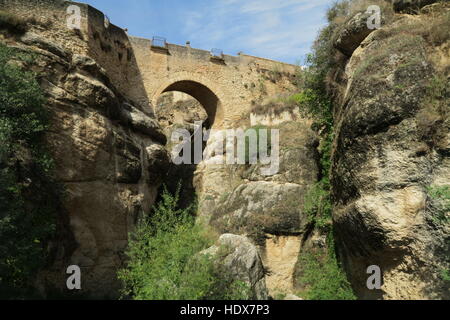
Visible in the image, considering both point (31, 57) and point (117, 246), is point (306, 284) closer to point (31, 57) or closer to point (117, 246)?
point (117, 246)

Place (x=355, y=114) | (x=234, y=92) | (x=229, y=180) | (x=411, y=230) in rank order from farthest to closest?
(x=234, y=92) → (x=229, y=180) → (x=355, y=114) → (x=411, y=230)

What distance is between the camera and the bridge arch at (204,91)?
19.5 metres

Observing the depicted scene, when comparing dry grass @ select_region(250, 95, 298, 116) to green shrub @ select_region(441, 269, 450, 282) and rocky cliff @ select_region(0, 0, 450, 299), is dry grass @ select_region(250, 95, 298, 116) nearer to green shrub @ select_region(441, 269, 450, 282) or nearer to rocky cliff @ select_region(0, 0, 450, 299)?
rocky cliff @ select_region(0, 0, 450, 299)

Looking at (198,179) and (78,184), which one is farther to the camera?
(198,179)

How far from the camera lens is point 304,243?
13.0m

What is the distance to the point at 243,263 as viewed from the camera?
9391 millimetres

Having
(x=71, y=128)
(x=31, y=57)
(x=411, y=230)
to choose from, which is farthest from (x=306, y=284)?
(x=31, y=57)

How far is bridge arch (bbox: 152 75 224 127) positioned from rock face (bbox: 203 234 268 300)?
1082 centimetres

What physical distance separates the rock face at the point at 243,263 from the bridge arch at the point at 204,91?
10.8 m

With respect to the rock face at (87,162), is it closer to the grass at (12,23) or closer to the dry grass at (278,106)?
the grass at (12,23)

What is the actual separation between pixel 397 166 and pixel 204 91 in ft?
42.5

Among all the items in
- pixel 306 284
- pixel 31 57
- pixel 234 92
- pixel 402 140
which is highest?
pixel 234 92

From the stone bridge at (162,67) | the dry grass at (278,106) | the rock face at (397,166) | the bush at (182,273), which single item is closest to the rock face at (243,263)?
the bush at (182,273)

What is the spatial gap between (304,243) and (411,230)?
501cm
